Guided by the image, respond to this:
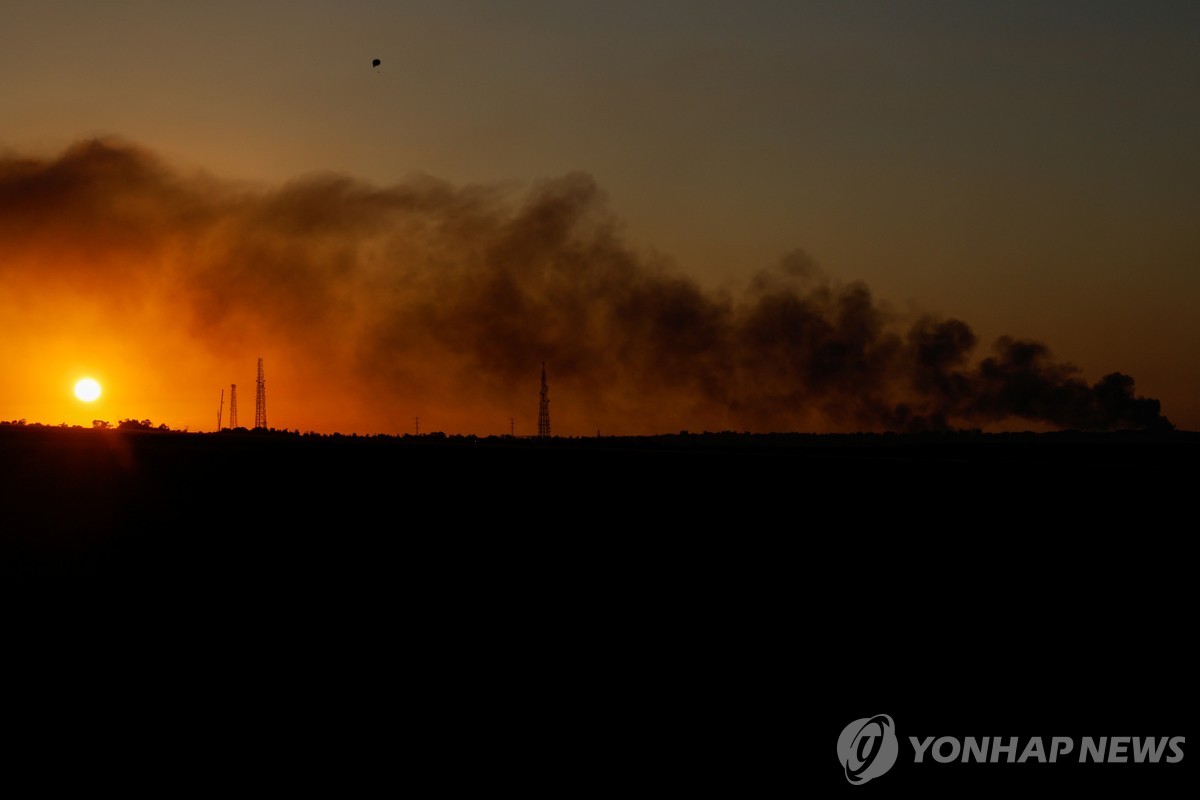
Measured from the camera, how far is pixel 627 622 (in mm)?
22625

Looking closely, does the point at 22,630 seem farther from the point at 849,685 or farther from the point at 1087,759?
the point at 1087,759

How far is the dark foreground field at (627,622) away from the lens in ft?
50.6

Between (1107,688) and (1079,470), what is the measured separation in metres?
27.7

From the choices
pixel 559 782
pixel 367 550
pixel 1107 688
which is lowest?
pixel 559 782

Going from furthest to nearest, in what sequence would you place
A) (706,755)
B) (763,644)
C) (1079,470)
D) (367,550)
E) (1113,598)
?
(1079,470) < (367,550) < (1113,598) < (763,644) < (706,755)

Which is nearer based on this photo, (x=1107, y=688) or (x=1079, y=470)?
(x=1107, y=688)

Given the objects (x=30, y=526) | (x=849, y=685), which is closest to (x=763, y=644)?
(x=849, y=685)

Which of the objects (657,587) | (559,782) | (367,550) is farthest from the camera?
(367,550)

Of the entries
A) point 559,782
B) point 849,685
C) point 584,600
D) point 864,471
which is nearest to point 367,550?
point 584,600

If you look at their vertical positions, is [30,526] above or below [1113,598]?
above

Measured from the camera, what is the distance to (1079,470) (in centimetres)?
4419

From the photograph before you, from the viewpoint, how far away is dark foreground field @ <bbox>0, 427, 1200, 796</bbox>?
15438 millimetres

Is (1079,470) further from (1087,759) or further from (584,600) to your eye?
(1087,759)

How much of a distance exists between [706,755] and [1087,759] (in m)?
4.36
